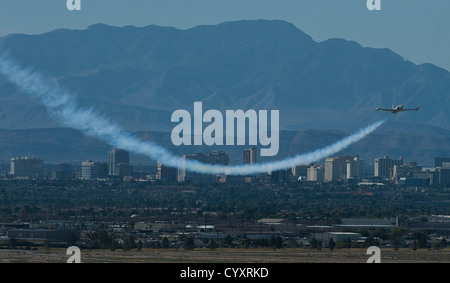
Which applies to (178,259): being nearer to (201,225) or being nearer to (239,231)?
(239,231)

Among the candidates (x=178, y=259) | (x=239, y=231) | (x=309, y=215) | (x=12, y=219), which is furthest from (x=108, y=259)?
(x=309, y=215)

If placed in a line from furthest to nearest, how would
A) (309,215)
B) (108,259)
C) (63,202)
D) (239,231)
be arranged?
(63,202), (309,215), (239,231), (108,259)

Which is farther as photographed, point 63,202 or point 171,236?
point 63,202

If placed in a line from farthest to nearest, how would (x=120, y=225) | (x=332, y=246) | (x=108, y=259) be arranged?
(x=120, y=225)
(x=332, y=246)
(x=108, y=259)

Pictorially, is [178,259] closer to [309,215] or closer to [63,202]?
[309,215]
